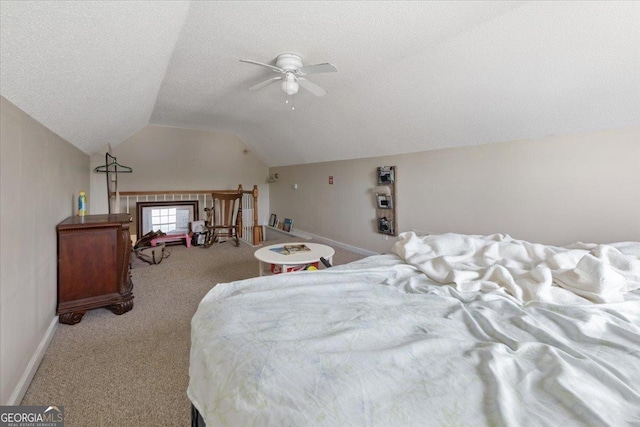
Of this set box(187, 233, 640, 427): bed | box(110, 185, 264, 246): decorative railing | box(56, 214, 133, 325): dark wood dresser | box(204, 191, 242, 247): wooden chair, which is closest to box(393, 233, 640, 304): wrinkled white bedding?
box(187, 233, 640, 427): bed

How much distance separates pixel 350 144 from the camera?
4363 millimetres

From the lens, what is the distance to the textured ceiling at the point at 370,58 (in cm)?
142

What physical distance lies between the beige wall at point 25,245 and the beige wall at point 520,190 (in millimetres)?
3567

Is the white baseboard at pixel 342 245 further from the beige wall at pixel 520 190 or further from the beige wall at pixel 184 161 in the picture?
the beige wall at pixel 184 161

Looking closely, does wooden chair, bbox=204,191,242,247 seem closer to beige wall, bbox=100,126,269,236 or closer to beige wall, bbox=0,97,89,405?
beige wall, bbox=100,126,269,236

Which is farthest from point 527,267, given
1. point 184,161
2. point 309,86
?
point 184,161

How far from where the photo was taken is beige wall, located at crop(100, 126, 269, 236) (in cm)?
543

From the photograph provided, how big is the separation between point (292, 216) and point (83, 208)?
3.75 m

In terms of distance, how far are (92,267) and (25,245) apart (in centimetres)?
88

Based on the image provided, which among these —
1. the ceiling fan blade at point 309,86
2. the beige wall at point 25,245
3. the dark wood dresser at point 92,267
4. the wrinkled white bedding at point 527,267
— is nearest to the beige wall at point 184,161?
the dark wood dresser at point 92,267

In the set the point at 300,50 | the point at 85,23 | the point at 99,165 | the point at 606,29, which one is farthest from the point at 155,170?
the point at 606,29

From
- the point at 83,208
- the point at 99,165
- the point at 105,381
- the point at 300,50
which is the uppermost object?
the point at 300,50

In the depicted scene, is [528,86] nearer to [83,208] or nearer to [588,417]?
[588,417]

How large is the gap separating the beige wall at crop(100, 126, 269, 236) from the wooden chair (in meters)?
0.60
